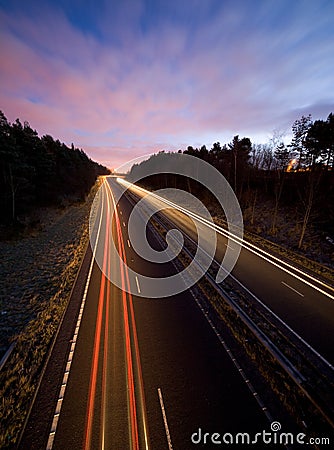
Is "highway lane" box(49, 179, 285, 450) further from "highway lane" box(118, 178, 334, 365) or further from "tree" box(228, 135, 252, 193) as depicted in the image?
"tree" box(228, 135, 252, 193)

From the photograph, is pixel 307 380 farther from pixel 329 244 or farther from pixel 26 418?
pixel 329 244

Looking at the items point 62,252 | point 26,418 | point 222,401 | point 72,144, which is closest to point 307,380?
point 222,401

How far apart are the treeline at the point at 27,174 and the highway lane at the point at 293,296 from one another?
3032 cm

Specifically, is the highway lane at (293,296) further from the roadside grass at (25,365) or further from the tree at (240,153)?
the tree at (240,153)

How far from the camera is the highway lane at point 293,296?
991cm

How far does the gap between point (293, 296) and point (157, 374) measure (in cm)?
1009

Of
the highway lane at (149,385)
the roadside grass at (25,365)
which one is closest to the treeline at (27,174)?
the roadside grass at (25,365)

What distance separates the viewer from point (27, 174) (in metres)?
33.7

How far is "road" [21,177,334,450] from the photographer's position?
6078 mm

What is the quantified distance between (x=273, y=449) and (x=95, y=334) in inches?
308

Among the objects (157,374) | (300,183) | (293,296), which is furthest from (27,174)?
(300,183)

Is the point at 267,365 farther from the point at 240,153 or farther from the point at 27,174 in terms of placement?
the point at 240,153

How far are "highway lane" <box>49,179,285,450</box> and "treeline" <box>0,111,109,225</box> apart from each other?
2681 cm

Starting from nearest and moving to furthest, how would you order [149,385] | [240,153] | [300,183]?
[149,385] → [300,183] → [240,153]
